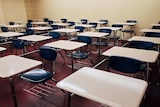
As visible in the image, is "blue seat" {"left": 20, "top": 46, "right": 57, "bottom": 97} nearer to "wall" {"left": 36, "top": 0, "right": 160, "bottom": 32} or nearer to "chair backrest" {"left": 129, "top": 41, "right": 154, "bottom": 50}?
"chair backrest" {"left": 129, "top": 41, "right": 154, "bottom": 50}

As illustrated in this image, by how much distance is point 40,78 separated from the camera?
241 centimetres

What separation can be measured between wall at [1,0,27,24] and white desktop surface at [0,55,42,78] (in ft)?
22.5

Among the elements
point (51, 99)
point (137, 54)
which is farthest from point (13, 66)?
point (137, 54)

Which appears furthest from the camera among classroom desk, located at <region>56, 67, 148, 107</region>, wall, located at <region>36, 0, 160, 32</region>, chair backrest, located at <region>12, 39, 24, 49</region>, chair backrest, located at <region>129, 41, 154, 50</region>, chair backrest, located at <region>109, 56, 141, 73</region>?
wall, located at <region>36, 0, 160, 32</region>

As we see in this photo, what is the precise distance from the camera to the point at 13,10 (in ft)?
28.5

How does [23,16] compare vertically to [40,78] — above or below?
above

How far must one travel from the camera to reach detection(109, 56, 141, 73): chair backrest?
2090 millimetres

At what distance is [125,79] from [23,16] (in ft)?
29.0

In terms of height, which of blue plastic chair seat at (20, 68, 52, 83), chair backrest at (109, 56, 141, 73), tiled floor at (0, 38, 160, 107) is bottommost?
tiled floor at (0, 38, 160, 107)

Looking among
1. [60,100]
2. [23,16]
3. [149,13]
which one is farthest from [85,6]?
[60,100]

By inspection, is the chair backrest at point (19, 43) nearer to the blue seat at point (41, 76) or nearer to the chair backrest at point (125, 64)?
the blue seat at point (41, 76)

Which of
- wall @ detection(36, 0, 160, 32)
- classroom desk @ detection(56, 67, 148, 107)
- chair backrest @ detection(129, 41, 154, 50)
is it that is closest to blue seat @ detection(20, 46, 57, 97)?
classroom desk @ detection(56, 67, 148, 107)

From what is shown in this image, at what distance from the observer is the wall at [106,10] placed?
21.0ft

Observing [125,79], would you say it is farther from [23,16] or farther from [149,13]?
[23,16]
